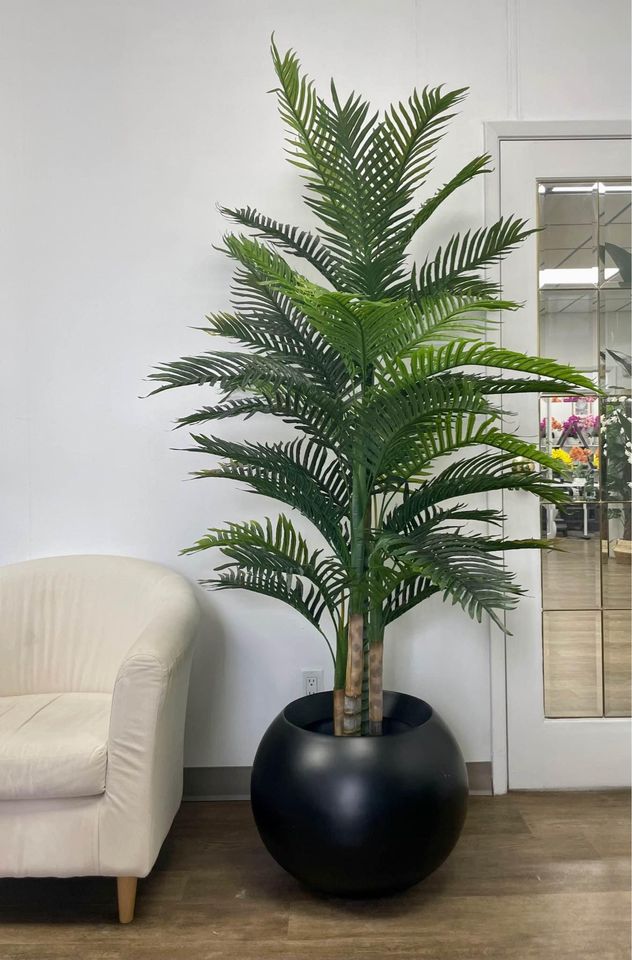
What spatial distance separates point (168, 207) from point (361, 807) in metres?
1.89

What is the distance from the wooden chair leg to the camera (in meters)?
1.62

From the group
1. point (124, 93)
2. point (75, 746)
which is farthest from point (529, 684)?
point (124, 93)

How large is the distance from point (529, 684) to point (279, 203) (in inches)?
71.5

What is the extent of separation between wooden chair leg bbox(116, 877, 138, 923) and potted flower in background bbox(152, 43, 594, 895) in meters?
0.33

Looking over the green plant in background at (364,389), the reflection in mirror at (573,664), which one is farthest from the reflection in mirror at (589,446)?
the green plant in background at (364,389)

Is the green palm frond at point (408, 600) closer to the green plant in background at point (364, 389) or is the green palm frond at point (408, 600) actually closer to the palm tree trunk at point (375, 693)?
the green plant in background at point (364, 389)

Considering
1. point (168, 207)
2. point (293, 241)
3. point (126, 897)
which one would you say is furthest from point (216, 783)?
point (168, 207)

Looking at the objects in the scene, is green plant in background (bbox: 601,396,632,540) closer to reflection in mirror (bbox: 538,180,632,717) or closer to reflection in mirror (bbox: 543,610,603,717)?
reflection in mirror (bbox: 538,180,632,717)

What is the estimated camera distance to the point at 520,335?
2330 mm

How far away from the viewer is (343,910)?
1651mm

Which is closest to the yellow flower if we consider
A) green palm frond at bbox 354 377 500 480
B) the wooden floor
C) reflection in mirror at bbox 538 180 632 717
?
reflection in mirror at bbox 538 180 632 717

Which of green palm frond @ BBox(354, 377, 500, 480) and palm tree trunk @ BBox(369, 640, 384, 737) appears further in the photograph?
palm tree trunk @ BBox(369, 640, 384, 737)

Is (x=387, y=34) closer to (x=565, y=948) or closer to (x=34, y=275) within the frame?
(x=34, y=275)

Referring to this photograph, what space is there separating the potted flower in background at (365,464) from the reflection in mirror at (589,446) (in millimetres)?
612
